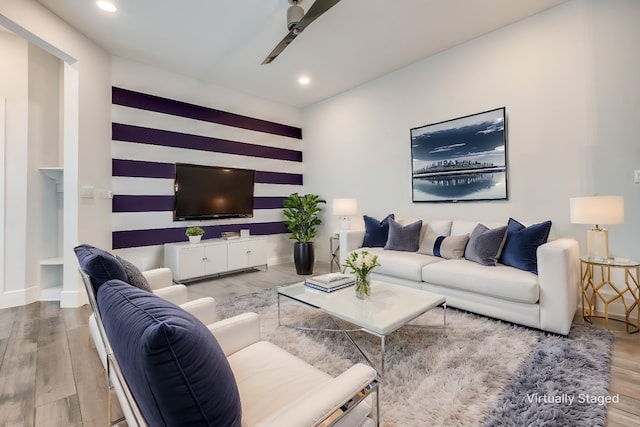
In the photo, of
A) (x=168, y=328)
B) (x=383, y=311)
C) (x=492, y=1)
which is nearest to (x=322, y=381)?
(x=168, y=328)

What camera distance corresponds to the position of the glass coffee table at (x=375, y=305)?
1.82 meters

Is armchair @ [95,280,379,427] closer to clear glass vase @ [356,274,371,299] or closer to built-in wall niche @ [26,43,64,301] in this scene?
clear glass vase @ [356,274,371,299]

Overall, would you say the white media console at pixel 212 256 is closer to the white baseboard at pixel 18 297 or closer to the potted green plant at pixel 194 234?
the potted green plant at pixel 194 234

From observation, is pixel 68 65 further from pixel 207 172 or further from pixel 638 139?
pixel 638 139

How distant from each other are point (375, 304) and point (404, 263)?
3.67ft

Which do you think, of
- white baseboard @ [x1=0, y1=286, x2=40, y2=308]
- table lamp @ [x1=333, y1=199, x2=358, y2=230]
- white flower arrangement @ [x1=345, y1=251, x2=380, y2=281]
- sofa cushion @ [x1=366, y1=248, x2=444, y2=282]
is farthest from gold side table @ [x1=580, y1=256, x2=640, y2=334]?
white baseboard @ [x1=0, y1=286, x2=40, y2=308]

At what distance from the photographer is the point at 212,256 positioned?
414 cm

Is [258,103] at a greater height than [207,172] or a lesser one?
greater

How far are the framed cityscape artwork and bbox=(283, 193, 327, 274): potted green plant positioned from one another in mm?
1715

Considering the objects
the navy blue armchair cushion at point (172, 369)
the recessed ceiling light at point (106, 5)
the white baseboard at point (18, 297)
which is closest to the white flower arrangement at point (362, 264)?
the navy blue armchair cushion at point (172, 369)

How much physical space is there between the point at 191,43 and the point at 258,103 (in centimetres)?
177

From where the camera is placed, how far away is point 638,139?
2553mm

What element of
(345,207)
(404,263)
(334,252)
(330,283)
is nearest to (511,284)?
(404,263)

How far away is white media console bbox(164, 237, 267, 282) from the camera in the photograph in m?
3.86
